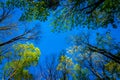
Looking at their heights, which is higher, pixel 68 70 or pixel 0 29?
pixel 0 29

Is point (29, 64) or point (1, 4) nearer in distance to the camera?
point (1, 4)

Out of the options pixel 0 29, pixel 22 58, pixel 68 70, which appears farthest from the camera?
pixel 22 58

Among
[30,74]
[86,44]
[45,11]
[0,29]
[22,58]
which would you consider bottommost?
[30,74]

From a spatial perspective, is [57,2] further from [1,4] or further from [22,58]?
[22,58]

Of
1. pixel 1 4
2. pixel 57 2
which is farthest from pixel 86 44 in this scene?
pixel 1 4

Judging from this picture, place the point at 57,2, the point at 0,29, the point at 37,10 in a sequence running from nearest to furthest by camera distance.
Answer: the point at 37,10 → the point at 57,2 → the point at 0,29

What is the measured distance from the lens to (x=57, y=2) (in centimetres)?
1230

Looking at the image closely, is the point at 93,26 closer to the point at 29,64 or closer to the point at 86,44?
the point at 86,44

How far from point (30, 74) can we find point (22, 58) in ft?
5.63

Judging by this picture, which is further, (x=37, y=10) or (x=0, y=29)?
(x=0, y=29)

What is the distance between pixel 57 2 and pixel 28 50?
14.2 m

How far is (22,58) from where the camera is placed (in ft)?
83.4

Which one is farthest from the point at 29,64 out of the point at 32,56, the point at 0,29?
the point at 0,29

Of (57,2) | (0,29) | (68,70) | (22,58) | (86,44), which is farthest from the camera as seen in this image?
(22,58)
